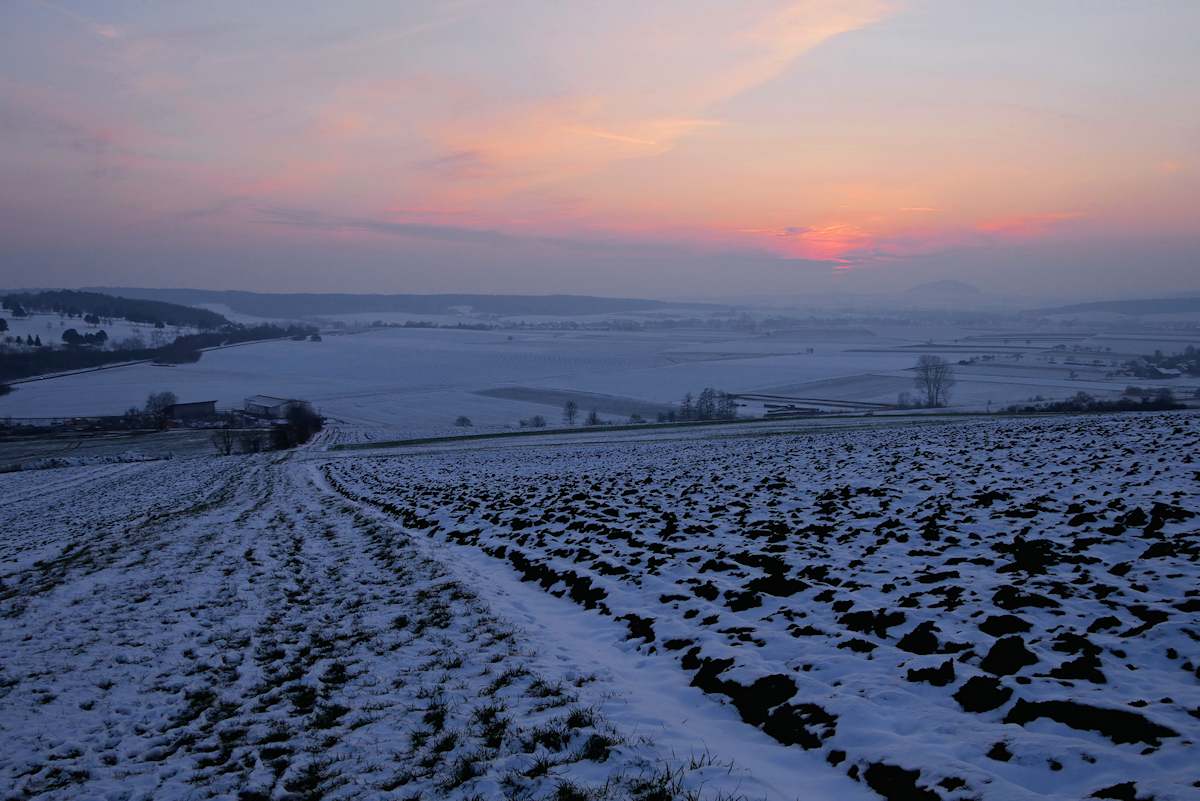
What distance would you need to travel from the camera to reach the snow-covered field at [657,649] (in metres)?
4.77

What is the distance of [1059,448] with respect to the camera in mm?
17188

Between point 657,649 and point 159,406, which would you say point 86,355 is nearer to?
point 159,406

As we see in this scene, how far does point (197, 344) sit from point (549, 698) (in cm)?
17571

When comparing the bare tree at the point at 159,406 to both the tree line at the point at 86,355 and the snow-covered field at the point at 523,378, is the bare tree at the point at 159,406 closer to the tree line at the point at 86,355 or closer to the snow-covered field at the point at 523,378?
the snow-covered field at the point at 523,378

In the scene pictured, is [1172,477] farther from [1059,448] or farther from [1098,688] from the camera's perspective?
[1098,688]

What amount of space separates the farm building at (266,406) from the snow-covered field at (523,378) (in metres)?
4.01

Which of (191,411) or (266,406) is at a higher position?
(266,406)

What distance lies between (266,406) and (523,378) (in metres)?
42.6

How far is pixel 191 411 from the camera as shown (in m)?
83.3

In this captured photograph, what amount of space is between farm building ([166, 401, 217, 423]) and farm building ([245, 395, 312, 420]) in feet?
14.3

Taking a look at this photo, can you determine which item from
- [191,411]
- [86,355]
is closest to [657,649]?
[191,411]

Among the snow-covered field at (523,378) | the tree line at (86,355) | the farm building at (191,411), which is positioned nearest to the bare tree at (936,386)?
the snow-covered field at (523,378)

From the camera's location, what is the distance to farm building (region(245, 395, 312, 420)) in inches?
3156

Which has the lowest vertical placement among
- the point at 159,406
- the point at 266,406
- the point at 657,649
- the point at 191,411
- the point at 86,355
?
the point at 191,411
